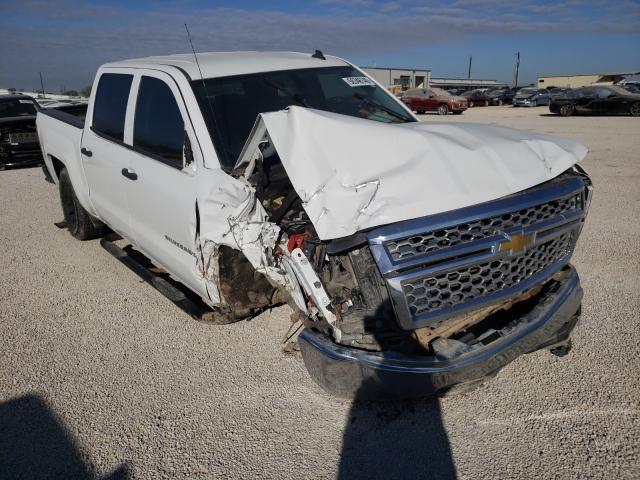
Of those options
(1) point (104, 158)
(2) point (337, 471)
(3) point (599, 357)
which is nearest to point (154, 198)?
(1) point (104, 158)

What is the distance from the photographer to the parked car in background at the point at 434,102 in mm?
29938

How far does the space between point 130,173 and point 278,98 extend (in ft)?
4.34

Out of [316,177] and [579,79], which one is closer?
[316,177]

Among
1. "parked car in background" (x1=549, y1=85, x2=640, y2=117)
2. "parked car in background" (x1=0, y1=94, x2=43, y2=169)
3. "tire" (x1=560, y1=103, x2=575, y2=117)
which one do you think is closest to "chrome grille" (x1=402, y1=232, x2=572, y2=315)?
"parked car in background" (x1=0, y1=94, x2=43, y2=169)

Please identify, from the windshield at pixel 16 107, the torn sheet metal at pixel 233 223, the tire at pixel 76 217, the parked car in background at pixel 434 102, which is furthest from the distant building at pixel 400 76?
the torn sheet metal at pixel 233 223

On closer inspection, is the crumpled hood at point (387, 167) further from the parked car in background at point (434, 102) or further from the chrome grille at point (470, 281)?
the parked car in background at point (434, 102)

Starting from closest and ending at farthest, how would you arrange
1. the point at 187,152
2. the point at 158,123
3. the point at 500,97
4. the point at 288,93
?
1. the point at 187,152
2. the point at 158,123
3. the point at 288,93
4. the point at 500,97

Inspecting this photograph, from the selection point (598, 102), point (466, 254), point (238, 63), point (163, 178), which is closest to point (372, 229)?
point (466, 254)

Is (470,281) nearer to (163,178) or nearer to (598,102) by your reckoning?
(163,178)

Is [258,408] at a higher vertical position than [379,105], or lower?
lower

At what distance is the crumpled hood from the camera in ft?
8.27

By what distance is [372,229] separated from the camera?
98.3 inches

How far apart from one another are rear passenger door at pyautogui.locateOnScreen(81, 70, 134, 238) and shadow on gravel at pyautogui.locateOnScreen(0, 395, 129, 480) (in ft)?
5.79

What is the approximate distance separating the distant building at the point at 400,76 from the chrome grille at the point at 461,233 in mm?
56376
